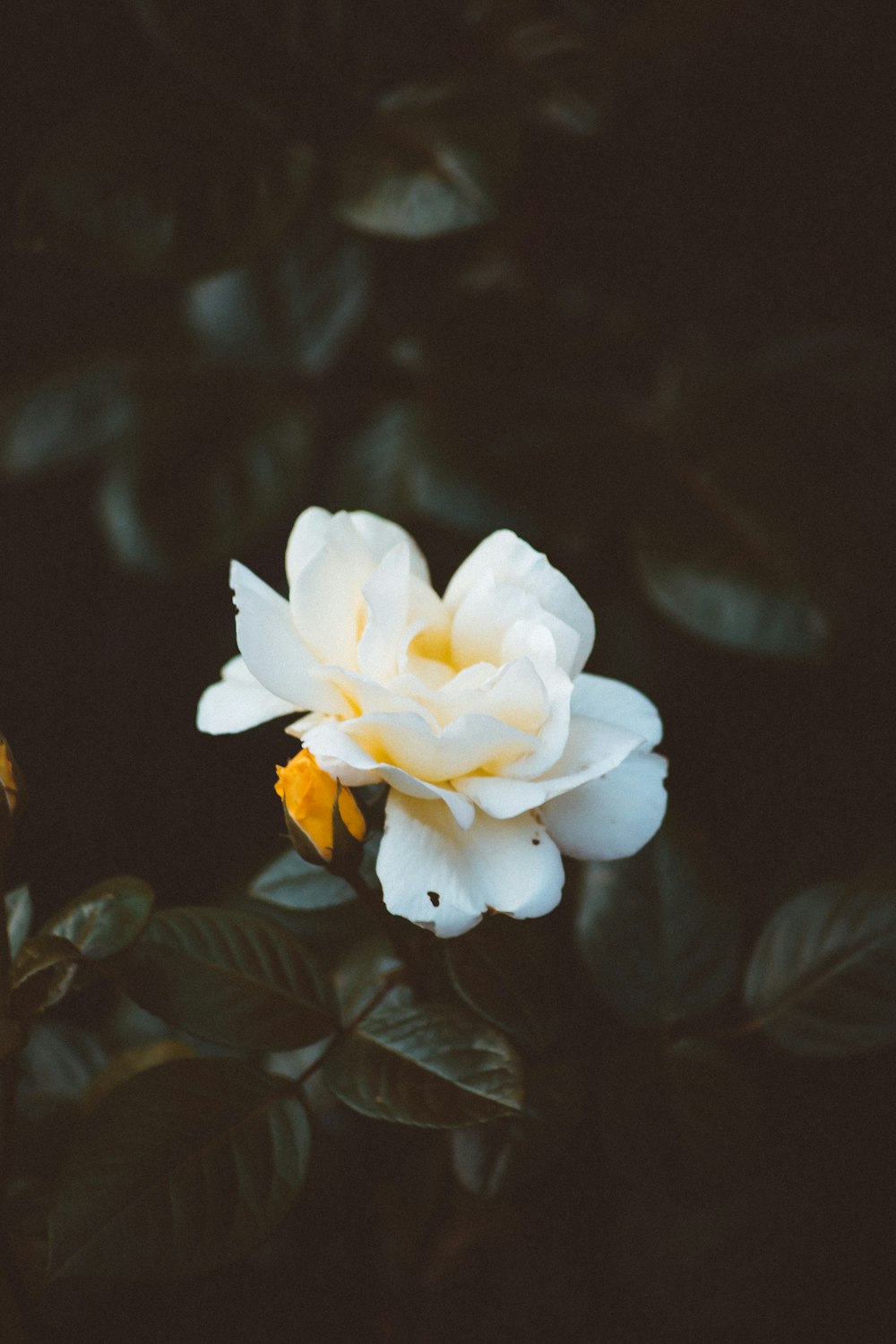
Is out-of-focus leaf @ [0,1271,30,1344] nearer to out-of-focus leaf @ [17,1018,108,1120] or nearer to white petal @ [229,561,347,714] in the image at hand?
out-of-focus leaf @ [17,1018,108,1120]

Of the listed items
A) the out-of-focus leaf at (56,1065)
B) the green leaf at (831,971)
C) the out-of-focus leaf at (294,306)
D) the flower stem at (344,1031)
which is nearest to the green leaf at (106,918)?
the flower stem at (344,1031)

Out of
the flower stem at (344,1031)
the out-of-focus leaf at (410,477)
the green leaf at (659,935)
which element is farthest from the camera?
the out-of-focus leaf at (410,477)

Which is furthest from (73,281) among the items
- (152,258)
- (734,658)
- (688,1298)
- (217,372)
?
(688,1298)

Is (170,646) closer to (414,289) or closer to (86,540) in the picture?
(86,540)

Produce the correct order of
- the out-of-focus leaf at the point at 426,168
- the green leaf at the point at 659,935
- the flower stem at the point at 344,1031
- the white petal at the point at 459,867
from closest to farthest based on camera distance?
the white petal at the point at 459,867
the flower stem at the point at 344,1031
the green leaf at the point at 659,935
the out-of-focus leaf at the point at 426,168

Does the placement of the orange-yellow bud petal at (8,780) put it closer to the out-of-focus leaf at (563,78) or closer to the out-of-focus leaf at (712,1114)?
the out-of-focus leaf at (712,1114)

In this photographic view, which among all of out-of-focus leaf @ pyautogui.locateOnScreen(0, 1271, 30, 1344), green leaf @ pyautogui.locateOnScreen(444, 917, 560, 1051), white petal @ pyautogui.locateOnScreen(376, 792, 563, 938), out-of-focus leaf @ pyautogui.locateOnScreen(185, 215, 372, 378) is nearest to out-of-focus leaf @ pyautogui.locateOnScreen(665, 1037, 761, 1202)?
green leaf @ pyautogui.locateOnScreen(444, 917, 560, 1051)
